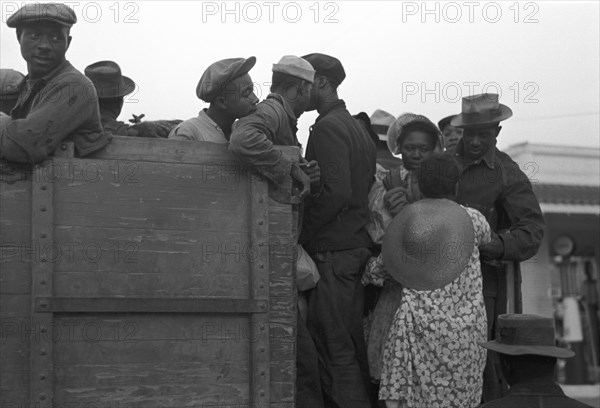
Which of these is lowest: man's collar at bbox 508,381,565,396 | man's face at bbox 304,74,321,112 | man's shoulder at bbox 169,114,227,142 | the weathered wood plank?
man's collar at bbox 508,381,565,396

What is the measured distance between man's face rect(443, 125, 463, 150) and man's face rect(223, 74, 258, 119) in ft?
8.50

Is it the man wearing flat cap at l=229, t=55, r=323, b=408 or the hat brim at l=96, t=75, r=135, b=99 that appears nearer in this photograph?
the man wearing flat cap at l=229, t=55, r=323, b=408

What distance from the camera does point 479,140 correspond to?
600 centimetres

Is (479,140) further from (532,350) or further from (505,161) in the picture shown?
(532,350)

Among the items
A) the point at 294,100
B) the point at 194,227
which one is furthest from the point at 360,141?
the point at 194,227

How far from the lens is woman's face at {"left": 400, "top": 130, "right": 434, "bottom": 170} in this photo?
19.1 feet

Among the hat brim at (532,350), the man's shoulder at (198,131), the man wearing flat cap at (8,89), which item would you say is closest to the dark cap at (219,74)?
the man's shoulder at (198,131)

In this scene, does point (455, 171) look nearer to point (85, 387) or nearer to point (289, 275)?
point (289, 275)

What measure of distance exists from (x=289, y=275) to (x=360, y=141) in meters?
1.33

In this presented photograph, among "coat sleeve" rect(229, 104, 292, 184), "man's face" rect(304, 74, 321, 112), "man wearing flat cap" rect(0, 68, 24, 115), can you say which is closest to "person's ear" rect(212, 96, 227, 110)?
"coat sleeve" rect(229, 104, 292, 184)

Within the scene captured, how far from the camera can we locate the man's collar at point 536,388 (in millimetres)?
3434

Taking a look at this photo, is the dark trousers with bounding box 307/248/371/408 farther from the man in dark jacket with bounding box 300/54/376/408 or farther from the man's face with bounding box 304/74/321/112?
the man's face with bounding box 304/74/321/112

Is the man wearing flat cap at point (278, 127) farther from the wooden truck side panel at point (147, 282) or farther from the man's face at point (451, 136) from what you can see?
the man's face at point (451, 136)

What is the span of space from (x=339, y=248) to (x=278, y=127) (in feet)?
2.69
